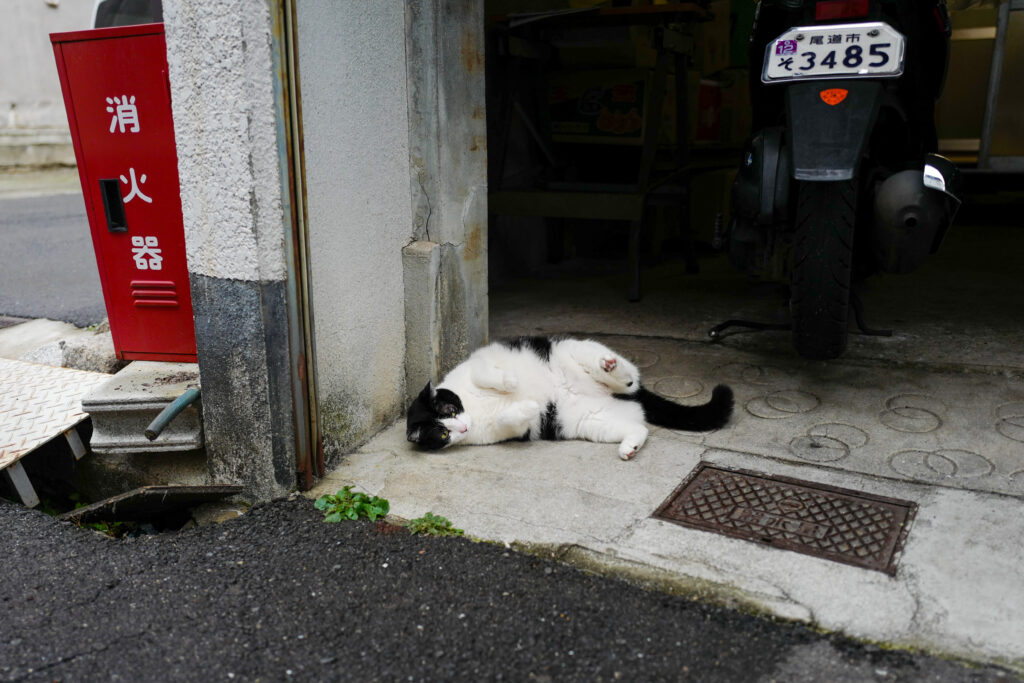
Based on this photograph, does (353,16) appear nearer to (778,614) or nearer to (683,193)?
(778,614)

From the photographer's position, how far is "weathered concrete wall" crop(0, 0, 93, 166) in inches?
479

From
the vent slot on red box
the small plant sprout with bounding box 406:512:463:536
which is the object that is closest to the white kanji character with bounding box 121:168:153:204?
the vent slot on red box

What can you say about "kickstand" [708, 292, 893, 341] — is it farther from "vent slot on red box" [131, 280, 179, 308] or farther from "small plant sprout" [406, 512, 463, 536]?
"vent slot on red box" [131, 280, 179, 308]

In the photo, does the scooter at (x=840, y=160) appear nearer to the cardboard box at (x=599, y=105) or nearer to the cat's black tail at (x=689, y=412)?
the cat's black tail at (x=689, y=412)

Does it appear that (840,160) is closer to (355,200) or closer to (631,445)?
(631,445)

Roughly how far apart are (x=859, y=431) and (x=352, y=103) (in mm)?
2160

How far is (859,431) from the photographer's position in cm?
286

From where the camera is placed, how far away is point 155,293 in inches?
117

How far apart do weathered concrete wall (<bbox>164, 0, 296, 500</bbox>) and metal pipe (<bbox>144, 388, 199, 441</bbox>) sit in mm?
85

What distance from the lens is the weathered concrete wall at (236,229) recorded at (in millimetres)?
2248

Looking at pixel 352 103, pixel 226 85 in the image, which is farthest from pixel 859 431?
pixel 226 85

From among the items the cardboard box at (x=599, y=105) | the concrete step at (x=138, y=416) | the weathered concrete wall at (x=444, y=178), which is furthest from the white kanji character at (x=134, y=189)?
the cardboard box at (x=599, y=105)

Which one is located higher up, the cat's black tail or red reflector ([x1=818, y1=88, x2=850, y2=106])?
red reflector ([x1=818, y1=88, x2=850, y2=106])

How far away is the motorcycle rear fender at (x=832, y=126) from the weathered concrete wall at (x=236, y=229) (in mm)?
1777
